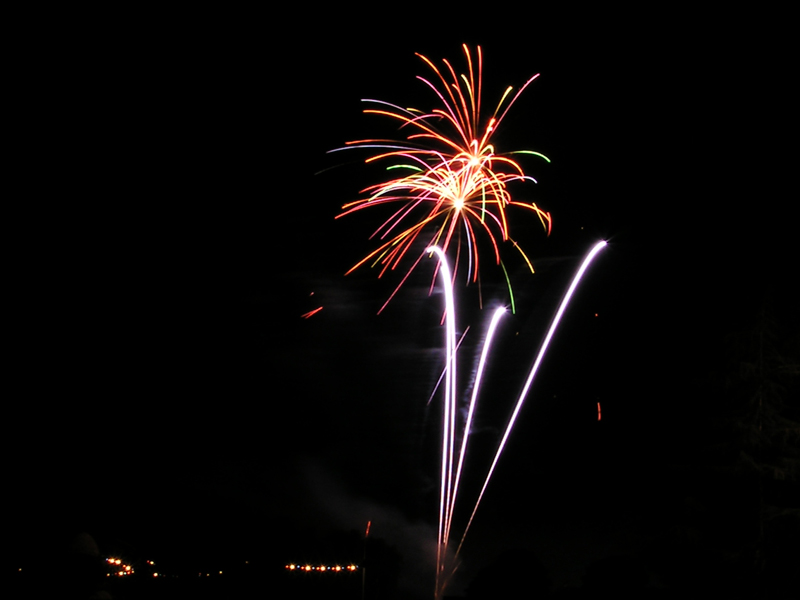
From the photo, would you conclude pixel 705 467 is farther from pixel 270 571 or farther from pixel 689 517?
pixel 270 571

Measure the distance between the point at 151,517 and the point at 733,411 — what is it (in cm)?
2655

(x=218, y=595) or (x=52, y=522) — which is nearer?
(x=218, y=595)

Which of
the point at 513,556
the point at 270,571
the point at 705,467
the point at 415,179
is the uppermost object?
the point at 415,179

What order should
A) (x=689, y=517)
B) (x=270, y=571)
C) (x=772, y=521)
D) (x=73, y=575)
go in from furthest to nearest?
1. (x=270, y=571)
2. (x=689, y=517)
3. (x=772, y=521)
4. (x=73, y=575)

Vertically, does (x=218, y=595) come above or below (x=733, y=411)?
below

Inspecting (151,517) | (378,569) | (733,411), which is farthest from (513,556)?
(151,517)

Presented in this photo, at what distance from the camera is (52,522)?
18.5 m

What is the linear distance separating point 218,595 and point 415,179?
28.1ft

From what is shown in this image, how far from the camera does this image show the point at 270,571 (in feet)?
67.4

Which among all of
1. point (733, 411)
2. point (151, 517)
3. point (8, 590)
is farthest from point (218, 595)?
point (151, 517)

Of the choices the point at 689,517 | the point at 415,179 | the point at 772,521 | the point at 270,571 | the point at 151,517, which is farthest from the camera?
the point at 151,517

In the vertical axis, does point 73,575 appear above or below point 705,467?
below

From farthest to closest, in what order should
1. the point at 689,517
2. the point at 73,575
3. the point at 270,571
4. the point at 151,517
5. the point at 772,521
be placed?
the point at 151,517 < the point at 270,571 < the point at 689,517 < the point at 772,521 < the point at 73,575

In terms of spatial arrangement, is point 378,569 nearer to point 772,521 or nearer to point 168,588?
point 168,588
